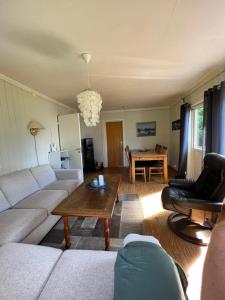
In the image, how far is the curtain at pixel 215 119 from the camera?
2541mm

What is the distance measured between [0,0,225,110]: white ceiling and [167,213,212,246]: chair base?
2.30 metres

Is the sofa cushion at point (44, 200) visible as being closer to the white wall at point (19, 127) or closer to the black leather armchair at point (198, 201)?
the white wall at point (19, 127)

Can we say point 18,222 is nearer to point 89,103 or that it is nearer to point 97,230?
point 97,230

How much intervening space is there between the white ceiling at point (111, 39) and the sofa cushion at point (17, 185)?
5.21 feet

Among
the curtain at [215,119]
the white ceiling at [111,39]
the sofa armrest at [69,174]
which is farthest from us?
the sofa armrest at [69,174]

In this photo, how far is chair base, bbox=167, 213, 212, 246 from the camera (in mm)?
1953

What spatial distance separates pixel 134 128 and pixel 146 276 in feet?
19.7

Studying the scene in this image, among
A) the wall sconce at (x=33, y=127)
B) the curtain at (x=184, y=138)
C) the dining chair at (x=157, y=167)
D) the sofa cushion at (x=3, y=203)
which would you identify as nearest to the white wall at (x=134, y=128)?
the dining chair at (x=157, y=167)

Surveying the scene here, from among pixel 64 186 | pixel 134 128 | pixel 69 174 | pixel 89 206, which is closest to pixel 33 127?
pixel 69 174

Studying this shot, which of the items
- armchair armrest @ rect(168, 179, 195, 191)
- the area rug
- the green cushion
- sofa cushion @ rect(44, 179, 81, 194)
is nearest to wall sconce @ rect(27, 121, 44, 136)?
sofa cushion @ rect(44, 179, 81, 194)

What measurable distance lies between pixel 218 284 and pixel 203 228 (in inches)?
68.3

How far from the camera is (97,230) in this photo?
7.38ft

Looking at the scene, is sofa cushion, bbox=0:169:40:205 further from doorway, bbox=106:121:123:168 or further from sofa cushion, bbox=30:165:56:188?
doorway, bbox=106:121:123:168

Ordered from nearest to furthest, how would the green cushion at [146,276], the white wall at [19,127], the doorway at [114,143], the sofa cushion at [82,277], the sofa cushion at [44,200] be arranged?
the green cushion at [146,276], the sofa cushion at [82,277], the sofa cushion at [44,200], the white wall at [19,127], the doorway at [114,143]
